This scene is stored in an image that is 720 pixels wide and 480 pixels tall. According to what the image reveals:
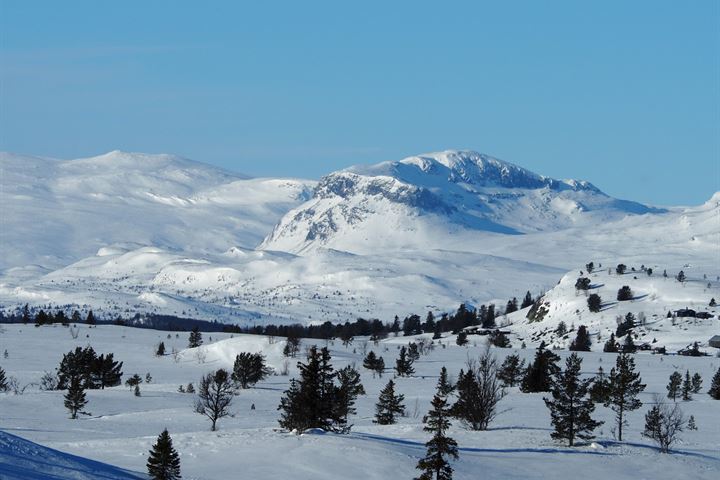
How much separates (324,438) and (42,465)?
24.2 m

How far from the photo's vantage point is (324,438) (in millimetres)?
65438

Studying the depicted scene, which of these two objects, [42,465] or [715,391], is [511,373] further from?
[42,465]

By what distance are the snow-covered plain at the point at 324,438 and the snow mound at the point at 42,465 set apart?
185 millimetres

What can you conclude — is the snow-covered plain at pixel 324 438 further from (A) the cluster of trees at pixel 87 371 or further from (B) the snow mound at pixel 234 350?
(B) the snow mound at pixel 234 350

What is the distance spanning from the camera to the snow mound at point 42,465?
135 feet

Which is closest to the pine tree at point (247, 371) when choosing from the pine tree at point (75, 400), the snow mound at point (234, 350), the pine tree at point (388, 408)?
the snow mound at point (234, 350)

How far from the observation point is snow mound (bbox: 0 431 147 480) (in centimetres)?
4125

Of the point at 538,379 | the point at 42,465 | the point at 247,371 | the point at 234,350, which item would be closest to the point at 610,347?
the point at 234,350

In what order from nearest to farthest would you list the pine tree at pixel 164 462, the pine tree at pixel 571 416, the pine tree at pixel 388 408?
→ 1. the pine tree at pixel 164 462
2. the pine tree at pixel 571 416
3. the pine tree at pixel 388 408

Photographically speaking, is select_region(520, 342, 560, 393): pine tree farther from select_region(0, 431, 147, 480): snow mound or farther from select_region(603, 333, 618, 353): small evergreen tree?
select_region(0, 431, 147, 480): snow mound

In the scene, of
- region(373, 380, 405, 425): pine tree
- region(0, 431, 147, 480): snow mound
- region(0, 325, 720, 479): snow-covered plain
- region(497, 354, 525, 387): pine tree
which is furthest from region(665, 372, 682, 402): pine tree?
region(0, 431, 147, 480): snow mound

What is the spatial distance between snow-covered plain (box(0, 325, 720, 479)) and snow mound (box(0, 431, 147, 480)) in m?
0.19

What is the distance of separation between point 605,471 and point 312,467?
1688 cm

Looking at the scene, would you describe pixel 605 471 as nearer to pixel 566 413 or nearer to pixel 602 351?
pixel 566 413
